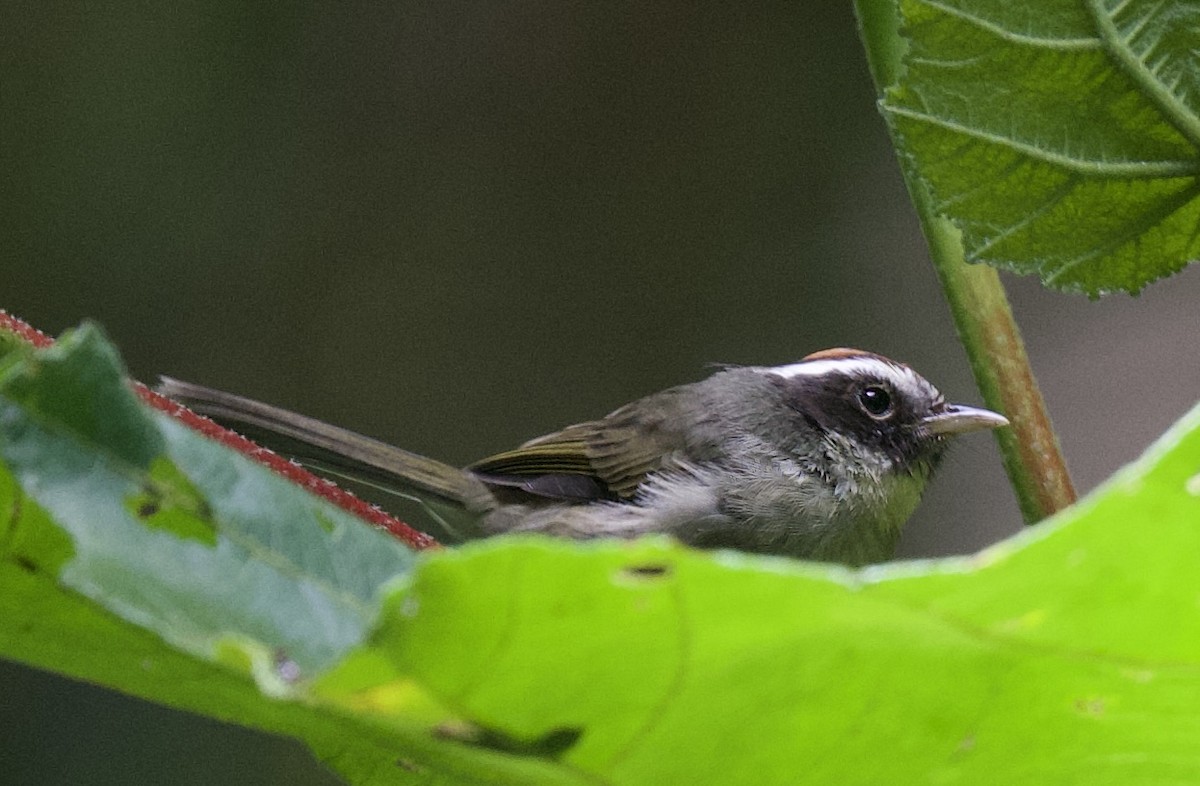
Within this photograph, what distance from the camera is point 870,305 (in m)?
8.01

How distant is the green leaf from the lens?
208 cm

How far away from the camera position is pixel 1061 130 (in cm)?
220

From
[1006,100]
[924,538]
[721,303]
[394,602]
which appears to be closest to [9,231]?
[721,303]

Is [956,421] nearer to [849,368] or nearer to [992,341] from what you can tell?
[849,368]

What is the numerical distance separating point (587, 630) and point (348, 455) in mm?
2539

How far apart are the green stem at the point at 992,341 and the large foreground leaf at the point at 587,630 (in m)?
0.76

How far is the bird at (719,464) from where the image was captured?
357 cm

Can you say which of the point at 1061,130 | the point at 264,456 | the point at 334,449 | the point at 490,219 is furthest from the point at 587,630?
the point at 490,219

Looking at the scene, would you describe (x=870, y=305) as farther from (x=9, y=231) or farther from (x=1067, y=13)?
(x=1067, y=13)

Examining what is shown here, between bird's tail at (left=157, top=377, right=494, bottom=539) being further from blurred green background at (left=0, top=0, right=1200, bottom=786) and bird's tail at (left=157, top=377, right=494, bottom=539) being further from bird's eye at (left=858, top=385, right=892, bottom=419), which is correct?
blurred green background at (left=0, top=0, right=1200, bottom=786)

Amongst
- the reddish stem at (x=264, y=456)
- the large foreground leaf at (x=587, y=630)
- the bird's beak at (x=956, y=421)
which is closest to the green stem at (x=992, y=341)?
the large foreground leaf at (x=587, y=630)

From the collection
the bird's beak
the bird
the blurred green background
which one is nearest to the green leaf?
the bird

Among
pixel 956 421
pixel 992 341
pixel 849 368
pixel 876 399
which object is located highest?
pixel 849 368

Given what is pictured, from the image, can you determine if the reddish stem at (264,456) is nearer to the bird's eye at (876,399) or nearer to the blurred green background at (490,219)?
the bird's eye at (876,399)
